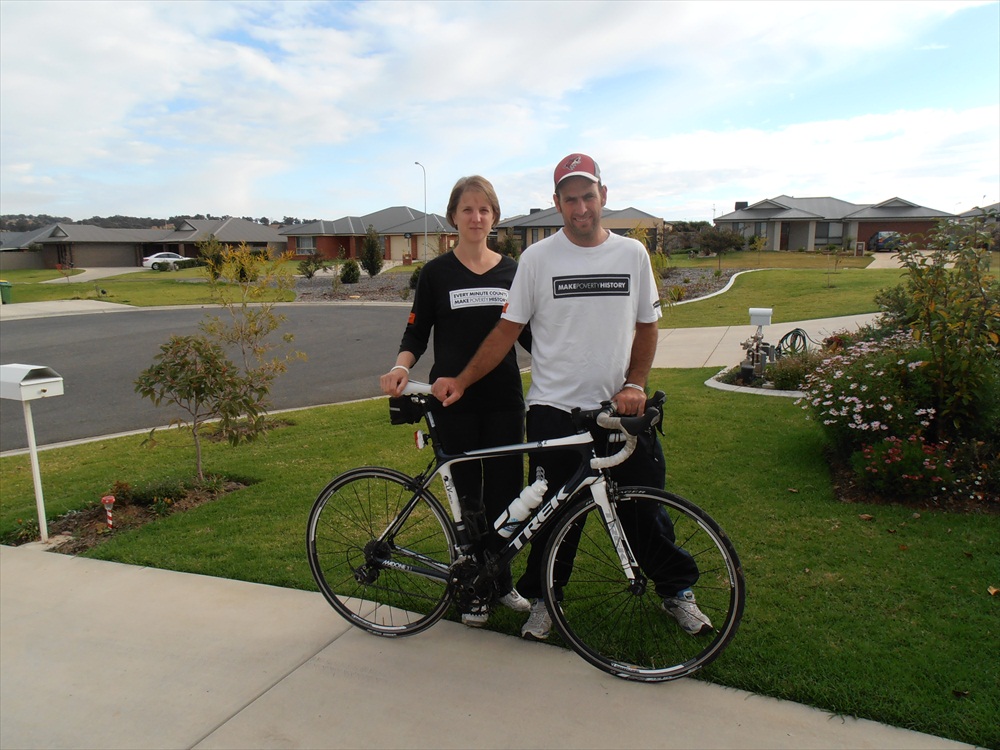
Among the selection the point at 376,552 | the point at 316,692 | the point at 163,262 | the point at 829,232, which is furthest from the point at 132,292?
the point at 829,232

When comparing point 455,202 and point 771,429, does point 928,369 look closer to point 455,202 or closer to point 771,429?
point 771,429

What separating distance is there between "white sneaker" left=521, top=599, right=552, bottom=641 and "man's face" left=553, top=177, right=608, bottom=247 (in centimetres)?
158

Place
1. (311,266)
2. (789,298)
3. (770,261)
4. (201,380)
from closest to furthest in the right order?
(201,380)
(789,298)
(311,266)
(770,261)

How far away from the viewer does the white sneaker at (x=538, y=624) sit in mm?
3197

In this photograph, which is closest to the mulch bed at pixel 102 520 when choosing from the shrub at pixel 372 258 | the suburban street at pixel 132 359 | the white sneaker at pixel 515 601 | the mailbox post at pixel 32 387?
the mailbox post at pixel 32 387

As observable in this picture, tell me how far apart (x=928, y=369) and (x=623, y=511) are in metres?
3.08

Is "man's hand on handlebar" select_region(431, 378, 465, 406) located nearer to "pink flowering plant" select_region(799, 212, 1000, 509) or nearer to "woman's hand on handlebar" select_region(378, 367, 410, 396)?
"woman's hand on handlebar" select_region(378, 367, 410, 396)

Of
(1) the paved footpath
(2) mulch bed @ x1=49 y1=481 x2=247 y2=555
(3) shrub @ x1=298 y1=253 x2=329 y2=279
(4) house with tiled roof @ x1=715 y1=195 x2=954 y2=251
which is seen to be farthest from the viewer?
(4) house with tiled roof @ x1=715 y1=195 x2=954 y2=251

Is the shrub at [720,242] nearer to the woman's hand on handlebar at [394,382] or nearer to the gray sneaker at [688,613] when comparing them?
the gray sneaker at [688,613]

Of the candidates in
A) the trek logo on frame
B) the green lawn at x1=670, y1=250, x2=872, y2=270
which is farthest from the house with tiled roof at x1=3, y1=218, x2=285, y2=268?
the trek logo on frame

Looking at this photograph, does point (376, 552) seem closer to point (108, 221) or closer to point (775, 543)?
point (775, 543)

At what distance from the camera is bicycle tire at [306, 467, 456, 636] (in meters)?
3.30

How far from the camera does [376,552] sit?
3.39m

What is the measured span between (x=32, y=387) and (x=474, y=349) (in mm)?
2924
